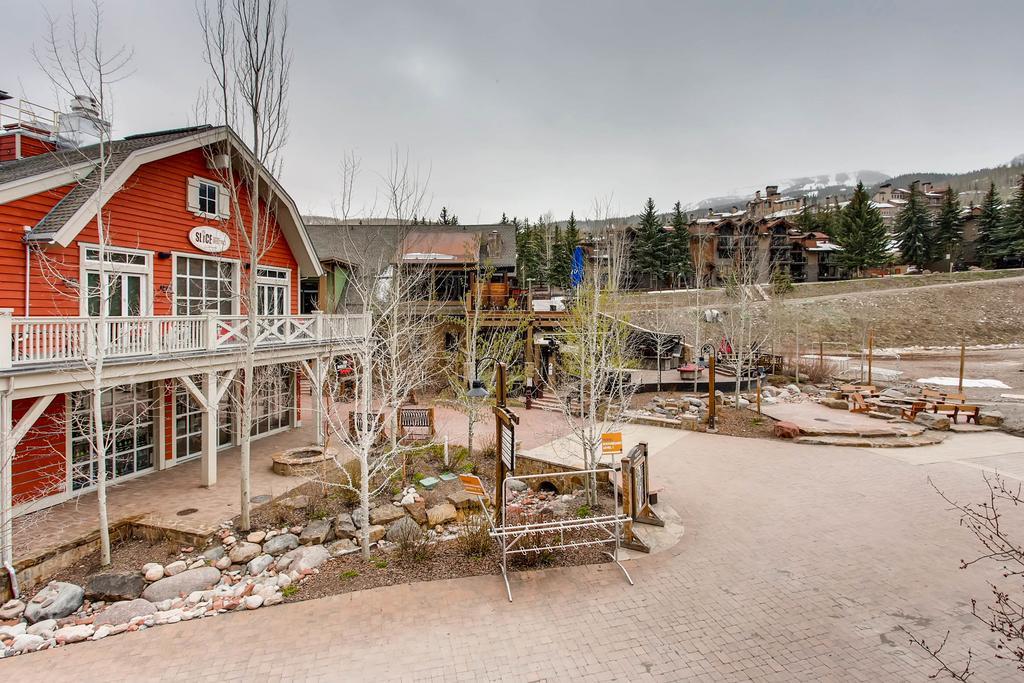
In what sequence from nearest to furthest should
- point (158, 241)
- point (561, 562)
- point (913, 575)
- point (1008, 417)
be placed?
point (913, 575), point (561, 562), point (158, 241), point (1008, 417)

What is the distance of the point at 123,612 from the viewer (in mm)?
6883

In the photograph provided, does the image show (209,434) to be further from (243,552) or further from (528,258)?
(528,258)

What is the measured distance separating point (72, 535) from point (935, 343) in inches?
1913

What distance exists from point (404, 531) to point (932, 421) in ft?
55.0

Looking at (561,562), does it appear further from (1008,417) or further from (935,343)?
(935,343)

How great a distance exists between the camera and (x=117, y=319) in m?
9.09

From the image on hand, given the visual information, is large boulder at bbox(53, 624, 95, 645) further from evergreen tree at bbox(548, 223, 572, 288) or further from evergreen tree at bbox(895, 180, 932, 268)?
evergreen tree at bbox(895, 180, 932, 268)

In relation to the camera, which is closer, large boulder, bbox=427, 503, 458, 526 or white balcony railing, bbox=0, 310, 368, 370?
white balcony railing, bbox=0, 310, 368, 370

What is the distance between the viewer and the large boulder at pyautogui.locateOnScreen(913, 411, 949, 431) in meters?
15.9

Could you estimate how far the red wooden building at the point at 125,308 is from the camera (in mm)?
8758

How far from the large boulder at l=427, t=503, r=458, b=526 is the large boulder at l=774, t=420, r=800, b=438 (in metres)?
10.4

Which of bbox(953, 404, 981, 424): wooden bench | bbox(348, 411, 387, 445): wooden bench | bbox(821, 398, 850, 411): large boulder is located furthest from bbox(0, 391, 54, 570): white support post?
bbox(953, 404, 981, 424): wooden bench

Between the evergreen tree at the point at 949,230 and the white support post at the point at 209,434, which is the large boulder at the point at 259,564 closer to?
the white support post at the point at 209,434

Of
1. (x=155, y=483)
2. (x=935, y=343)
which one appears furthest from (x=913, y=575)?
(x=935, y=343)
